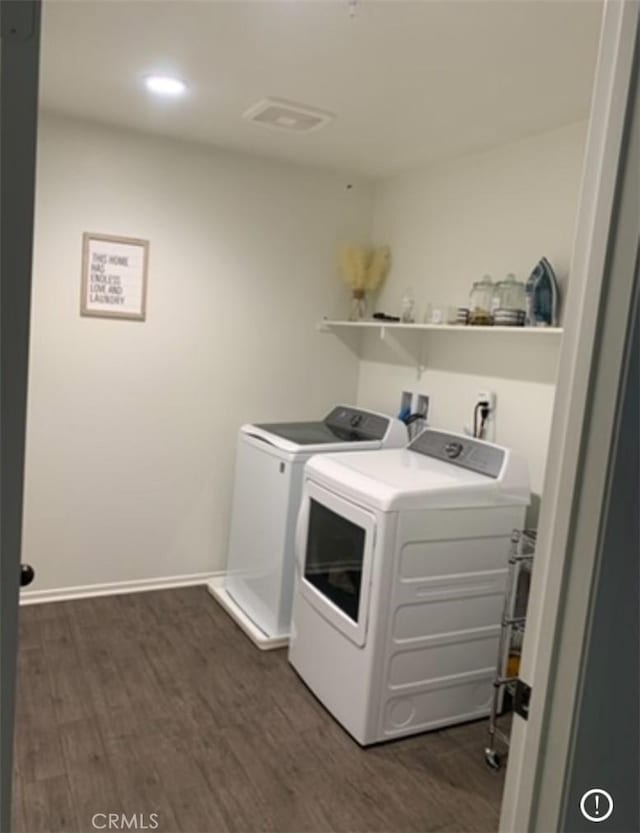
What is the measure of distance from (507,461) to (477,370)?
24.8 inches

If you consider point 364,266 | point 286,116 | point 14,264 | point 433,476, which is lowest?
point 433,476

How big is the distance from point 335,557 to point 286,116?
1826mm

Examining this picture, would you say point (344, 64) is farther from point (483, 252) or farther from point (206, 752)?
point (206, 752)

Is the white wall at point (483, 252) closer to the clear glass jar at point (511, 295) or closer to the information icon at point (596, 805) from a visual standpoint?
the clear glass jar at point (511, 295)

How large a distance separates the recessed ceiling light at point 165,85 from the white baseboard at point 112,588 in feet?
7.82

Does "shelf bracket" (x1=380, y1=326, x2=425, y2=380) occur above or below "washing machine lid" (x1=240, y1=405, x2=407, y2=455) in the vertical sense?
above

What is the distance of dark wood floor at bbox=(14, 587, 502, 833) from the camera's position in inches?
79.2

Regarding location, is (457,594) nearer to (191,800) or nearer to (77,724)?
(191,800)

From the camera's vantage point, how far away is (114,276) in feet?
10.8

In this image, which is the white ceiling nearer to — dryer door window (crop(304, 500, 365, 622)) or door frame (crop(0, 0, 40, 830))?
door frame (crop(0, 0, 40, 830))

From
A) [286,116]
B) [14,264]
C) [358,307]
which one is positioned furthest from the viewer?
[358,307]

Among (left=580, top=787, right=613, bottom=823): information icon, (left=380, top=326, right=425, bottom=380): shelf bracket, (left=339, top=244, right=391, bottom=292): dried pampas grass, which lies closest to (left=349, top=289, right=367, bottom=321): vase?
(left=339, top=244, right=391, bottom=292): dried pampas grass

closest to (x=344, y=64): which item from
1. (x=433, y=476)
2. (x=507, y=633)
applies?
(x=433, y=476)

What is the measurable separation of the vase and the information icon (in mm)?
3163
